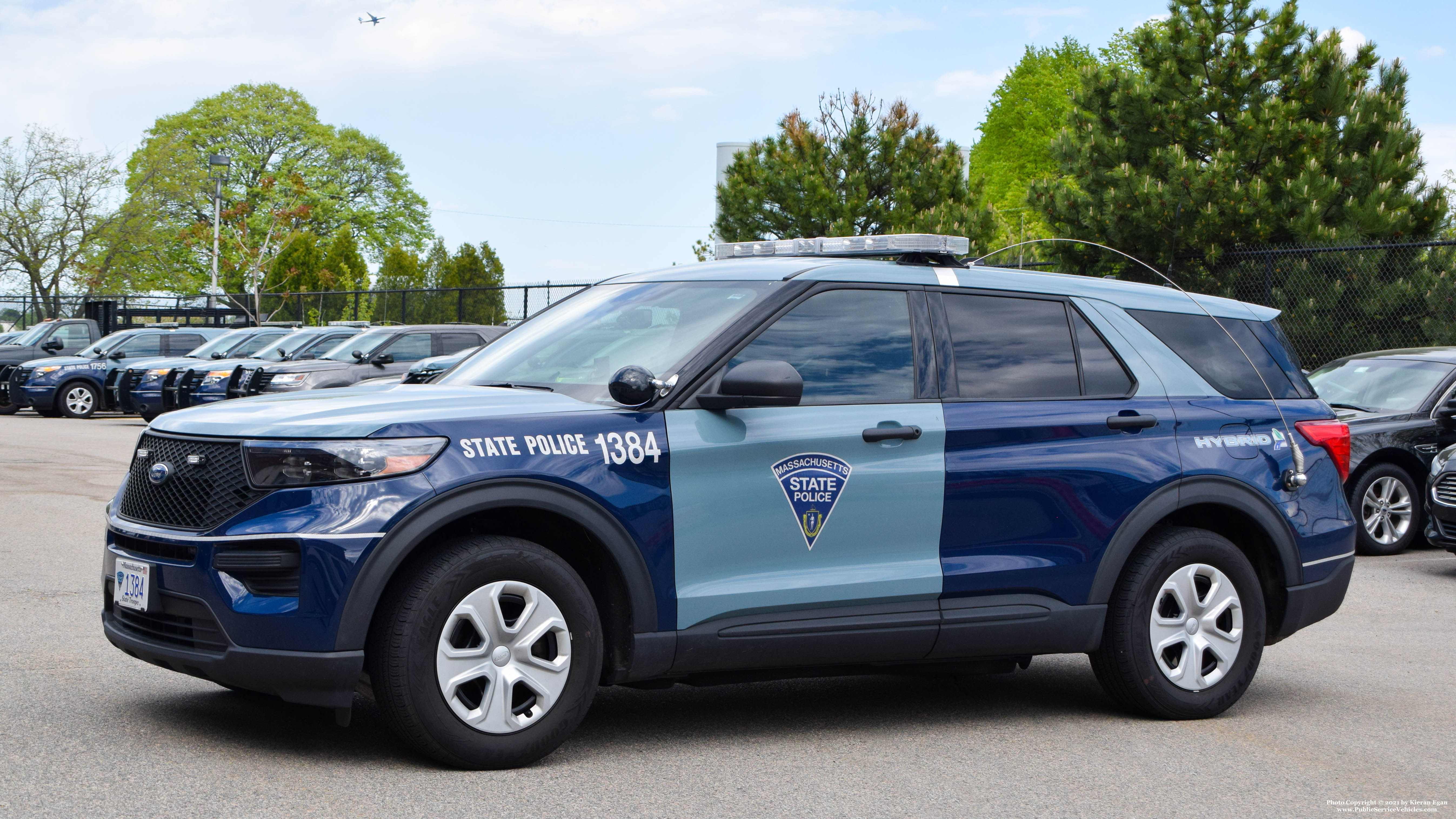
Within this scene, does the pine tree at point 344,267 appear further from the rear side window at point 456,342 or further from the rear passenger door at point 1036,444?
the rear passenger door at point 1036,444

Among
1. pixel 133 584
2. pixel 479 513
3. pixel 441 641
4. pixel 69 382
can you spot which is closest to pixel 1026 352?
pixel 479 513

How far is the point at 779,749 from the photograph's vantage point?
5.07 metres

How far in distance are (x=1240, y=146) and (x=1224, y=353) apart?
13760 millimetres

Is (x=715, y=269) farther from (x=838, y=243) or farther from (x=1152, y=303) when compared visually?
(x=1152, y=303)

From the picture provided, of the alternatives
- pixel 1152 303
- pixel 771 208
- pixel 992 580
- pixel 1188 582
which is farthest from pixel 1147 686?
pixel 771 208

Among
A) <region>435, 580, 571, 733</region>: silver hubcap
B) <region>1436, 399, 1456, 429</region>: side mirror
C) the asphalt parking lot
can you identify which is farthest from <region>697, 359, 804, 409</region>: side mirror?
<region>1436, 399, 1456, 429</region>: side mirror

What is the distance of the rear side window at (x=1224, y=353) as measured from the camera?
5988mm

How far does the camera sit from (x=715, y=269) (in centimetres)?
554

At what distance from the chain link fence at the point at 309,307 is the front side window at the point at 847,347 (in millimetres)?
17109

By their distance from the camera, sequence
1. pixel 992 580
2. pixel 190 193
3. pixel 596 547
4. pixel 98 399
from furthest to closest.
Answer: pixel 190 193 < pixel 98 399 < pixel 992 580 < pixel 596 547

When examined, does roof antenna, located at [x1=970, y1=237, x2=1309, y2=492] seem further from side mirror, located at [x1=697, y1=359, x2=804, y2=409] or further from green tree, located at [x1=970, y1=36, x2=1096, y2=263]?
green tree, located at [x1=970, y1=36, x2=1096, y2=263]

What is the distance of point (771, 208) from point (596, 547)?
2148cm

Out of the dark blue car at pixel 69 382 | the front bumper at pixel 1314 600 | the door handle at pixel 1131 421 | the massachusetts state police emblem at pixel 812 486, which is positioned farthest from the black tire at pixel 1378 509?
the dark blue car at pixel 69 382

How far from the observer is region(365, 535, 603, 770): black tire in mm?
4398
